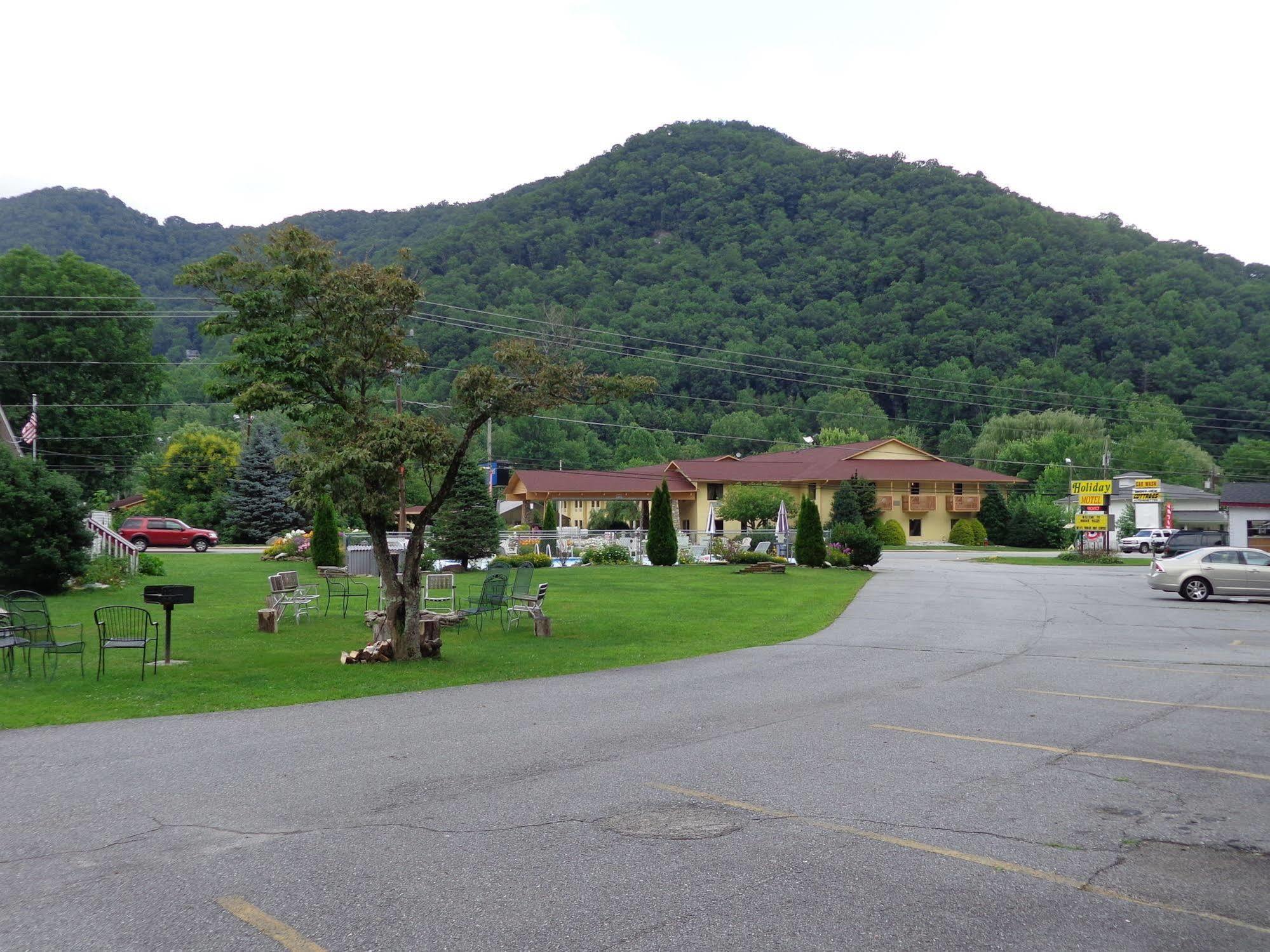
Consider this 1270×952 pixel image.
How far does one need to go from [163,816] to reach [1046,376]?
298 ft

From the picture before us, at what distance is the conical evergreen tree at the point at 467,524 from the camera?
1401 inches

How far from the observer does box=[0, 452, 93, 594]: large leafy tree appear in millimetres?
21609

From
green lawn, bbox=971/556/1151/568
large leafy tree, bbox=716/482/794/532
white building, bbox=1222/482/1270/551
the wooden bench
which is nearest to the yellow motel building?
large leafy tree, bbox=716/482/794/532

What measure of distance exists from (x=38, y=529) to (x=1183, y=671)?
2190 cm

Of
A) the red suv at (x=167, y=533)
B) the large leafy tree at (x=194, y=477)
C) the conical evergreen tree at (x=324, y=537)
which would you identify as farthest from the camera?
the large leafy tree at (x=194, y=477)

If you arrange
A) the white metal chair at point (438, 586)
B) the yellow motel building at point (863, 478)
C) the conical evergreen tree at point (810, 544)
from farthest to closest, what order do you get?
the yellow motel building at point (863, 478) → the conical evergreen tree at point (810, 544) → the white metal chair at point (438, 586)

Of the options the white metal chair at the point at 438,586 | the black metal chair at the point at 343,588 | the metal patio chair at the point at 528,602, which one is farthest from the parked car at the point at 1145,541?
the metal patio chair at the point at 528,602

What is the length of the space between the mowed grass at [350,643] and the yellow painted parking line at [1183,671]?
5.34 metres

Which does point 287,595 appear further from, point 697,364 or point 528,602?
point 697,364

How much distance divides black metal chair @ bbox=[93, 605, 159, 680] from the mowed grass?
20 centimetres

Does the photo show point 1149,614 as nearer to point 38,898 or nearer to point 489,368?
point 489,368

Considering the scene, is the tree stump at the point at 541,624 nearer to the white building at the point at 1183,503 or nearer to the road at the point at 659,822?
the road at the point at 659,822

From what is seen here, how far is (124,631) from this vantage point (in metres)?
16.2

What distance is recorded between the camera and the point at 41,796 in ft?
22.5
